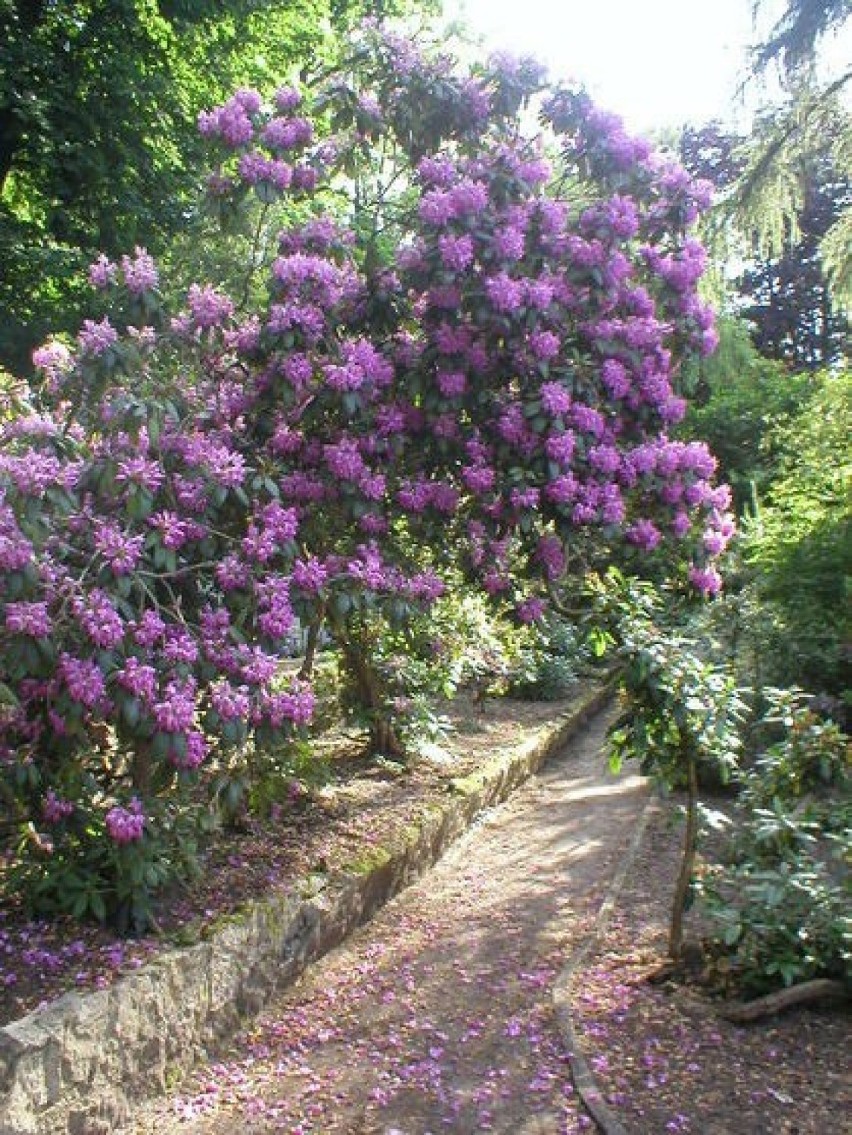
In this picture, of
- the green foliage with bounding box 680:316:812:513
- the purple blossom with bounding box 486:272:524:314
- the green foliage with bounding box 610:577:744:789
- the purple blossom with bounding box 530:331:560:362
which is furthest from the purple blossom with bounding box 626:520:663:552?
the green foliage with bounding box 680:316:812:513

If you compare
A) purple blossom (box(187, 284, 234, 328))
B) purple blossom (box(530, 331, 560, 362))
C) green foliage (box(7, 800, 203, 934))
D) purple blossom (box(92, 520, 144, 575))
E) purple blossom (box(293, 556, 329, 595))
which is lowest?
green foliage (box(7, 800, 203, 934))

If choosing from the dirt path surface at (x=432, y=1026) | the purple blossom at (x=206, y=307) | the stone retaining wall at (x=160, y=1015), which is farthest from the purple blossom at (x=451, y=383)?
the dirt path surface at (x=432, y=1026)

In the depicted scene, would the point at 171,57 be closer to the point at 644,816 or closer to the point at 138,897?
the point at 644,816

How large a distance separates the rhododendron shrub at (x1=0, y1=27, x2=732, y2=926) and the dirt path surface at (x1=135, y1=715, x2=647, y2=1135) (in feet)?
3.24

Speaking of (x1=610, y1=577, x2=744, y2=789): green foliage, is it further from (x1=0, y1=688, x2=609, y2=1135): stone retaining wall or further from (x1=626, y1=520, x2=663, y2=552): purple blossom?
(x1=0, y1=688, x2=609, y2=1135): stone retaining wall

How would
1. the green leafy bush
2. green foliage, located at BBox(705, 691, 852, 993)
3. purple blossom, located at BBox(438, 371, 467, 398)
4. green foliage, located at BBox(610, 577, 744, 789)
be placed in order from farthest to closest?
1. the green leafy bush
2. purple blossom, located at BBox(438, 371, 467, 398)
3. green foliage, located at BBox(610, 577, 744, 789)
4. green foliage, located at BBox(705, 691, 852, 993)

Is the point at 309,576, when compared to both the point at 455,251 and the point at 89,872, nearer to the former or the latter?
the point at 89,872

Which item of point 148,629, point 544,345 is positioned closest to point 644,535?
point 544,345

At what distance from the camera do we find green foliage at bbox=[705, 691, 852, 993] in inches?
160

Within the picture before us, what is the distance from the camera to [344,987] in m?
4.64

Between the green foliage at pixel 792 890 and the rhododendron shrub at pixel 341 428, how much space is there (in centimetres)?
109

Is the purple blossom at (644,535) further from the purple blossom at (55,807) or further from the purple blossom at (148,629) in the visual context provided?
the purple blossom at (55,807)

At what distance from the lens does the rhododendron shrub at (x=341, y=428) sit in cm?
352

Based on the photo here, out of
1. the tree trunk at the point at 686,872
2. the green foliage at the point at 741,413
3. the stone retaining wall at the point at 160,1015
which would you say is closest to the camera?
the stone retaining wall at the point at 160,1015
